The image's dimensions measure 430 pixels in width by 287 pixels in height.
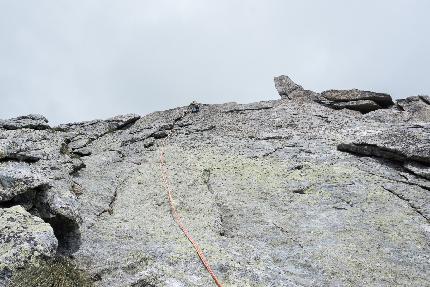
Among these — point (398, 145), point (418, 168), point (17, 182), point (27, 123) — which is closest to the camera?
point (17, 182)

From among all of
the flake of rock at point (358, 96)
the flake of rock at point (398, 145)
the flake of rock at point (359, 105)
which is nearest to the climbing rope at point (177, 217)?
the flake of rock at point (398, 145)

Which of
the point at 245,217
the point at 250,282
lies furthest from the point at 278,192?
the point at 250,282

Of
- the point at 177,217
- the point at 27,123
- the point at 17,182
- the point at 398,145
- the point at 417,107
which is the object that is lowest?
the point at 177,217

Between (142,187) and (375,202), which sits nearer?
(375,202)

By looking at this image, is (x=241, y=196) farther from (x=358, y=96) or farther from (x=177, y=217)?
(x=358, y=96)

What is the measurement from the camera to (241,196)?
16188 millimetres

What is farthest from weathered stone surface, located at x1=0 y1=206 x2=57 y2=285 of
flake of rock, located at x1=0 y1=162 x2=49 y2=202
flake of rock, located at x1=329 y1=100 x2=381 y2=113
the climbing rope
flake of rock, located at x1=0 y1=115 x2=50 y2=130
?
flake of rock, located at x1=329 y1=100 x2=381 y2=113

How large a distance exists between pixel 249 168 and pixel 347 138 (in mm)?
5548

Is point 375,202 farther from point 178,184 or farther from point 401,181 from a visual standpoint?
point 178,184

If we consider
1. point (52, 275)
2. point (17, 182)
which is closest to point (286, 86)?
→ point (17, 182)

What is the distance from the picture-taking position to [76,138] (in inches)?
944

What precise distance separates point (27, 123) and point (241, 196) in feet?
39.2

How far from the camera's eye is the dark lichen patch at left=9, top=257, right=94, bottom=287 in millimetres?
9672

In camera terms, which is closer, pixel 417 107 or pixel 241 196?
pixel 241 196
